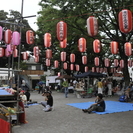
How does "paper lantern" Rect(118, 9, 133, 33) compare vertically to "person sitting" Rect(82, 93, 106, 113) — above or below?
above

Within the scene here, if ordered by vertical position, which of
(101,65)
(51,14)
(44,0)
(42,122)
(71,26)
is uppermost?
(44,0)

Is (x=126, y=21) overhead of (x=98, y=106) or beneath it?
overhead

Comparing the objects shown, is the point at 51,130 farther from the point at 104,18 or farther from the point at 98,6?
the point at 104,18

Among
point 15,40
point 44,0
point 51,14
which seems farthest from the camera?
point 44,0

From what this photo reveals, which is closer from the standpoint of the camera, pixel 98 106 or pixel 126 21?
pixel 98 106

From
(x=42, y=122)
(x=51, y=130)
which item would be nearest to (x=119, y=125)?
(x=51, y=130)

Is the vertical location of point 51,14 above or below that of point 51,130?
above

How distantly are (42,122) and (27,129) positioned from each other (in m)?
1.04

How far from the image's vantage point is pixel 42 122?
7.25 metres

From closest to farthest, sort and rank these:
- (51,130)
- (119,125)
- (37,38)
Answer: (51,130)
(119,125)
(37,38)

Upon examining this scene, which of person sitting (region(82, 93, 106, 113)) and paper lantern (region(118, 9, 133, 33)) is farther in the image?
paper lantern (region(118, 9, 133, 33))

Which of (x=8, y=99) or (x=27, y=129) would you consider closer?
(x=27, y=129)

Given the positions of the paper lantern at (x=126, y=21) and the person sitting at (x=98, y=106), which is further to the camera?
the paper lantern at (x=126, y=21)

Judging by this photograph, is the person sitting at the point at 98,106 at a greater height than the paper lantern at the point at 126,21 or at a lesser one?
lesser
